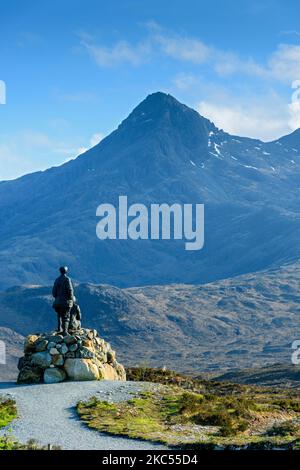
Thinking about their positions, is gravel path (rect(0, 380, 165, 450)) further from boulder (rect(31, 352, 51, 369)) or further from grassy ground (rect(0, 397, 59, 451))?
boulder (rect(31, 352, 51, 369))

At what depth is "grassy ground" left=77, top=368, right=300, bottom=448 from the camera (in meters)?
23.3

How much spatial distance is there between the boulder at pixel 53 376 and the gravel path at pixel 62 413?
721 mm

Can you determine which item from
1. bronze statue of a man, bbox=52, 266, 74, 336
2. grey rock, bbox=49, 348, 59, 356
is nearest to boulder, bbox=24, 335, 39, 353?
grey rock, bbox=49, 348, 59, 356

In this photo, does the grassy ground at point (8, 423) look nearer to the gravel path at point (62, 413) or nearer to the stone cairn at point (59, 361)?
the gravel path at point (62, 413)

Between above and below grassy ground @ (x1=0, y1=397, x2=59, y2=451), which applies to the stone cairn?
above

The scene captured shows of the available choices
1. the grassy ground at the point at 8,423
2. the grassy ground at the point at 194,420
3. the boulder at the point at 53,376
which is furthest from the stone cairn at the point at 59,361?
the grassy ground at the point at 8,423

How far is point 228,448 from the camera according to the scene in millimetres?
21547

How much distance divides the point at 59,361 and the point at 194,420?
9.30m

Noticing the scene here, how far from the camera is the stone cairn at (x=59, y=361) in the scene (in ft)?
113

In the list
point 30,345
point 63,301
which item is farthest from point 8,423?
point 63,301

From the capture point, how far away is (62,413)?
90.6ft
